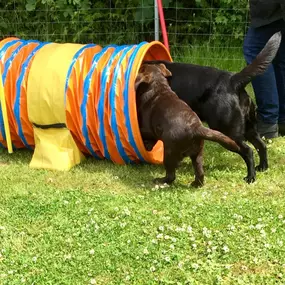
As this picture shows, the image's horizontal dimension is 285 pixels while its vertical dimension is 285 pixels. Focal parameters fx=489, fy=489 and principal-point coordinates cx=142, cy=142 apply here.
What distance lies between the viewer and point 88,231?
3.52m

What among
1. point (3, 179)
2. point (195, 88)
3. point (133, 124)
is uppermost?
point (195, 88)

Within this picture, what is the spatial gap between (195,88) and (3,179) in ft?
6.44

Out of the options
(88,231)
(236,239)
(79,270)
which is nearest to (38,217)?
(88,231)

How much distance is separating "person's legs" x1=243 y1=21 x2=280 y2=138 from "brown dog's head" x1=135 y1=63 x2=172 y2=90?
1202 millimetres

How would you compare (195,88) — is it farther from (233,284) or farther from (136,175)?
(233,284)

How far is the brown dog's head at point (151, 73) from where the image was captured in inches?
176

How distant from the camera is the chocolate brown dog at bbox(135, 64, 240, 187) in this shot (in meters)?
4.01

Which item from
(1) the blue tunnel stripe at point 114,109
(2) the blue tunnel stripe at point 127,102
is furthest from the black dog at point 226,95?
(1) the blue tunnel stripe at point 114,109

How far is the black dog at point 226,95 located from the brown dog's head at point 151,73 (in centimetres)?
15

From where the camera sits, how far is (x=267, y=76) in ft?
17.2

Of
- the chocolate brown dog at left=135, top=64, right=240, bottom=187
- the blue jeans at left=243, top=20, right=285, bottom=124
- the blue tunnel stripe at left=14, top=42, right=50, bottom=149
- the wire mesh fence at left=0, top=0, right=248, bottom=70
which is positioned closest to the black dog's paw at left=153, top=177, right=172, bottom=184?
the chocolate brown dog at left=135, top=64, right=240, bottom=187

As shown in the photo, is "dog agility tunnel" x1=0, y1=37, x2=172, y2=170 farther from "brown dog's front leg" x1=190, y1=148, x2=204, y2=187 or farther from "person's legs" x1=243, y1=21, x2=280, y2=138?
"person's legs" x1=243, y1=21, x2=280, y2=138

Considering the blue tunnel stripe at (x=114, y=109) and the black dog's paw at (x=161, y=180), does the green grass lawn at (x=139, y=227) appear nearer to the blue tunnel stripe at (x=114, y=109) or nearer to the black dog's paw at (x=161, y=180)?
the black dog's paw at (x=161, y=180)

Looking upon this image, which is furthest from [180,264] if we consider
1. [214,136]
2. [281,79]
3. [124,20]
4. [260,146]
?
[124,20]
